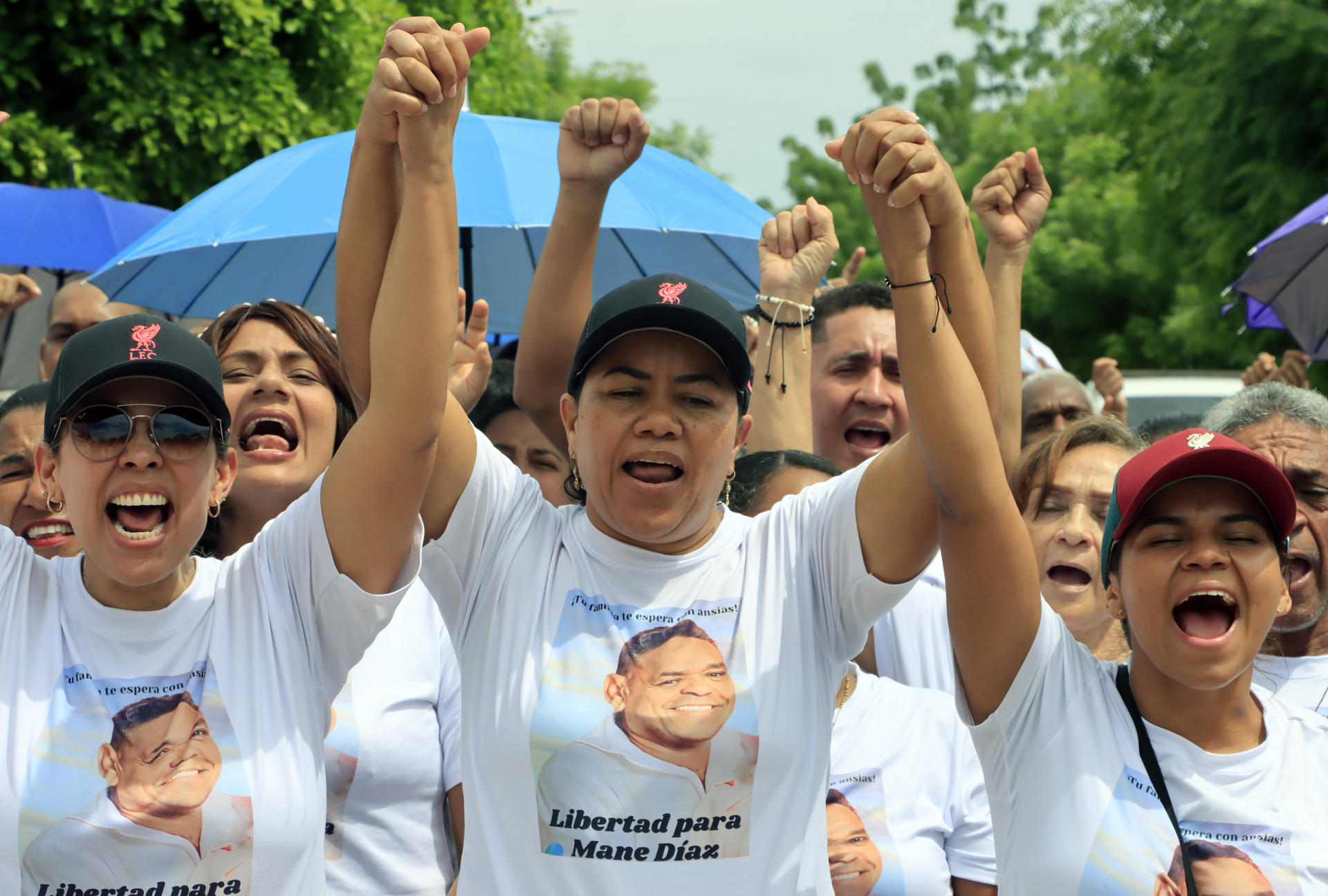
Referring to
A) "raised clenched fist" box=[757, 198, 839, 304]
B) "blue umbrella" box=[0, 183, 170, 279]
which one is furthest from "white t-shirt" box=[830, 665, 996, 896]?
"blue umbrella" box=[0, 183, 170, 279]

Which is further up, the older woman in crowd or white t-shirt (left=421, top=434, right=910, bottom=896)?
the older woman in crowd

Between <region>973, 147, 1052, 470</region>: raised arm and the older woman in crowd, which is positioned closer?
<region>973, 147, 1052, 470</region>: raised arm

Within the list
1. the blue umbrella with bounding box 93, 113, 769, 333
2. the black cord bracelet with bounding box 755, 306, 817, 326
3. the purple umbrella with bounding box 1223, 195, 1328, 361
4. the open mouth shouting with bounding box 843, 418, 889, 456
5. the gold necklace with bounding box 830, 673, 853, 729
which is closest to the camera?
the gold necklace with bounding box 830, 673, 853, 729

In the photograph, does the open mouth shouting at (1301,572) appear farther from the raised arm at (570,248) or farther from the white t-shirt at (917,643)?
the raised arm at (570,248)

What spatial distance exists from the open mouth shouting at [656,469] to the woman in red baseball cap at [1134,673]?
481 millimetres

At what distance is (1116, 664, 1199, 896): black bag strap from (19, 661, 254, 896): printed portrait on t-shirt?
63.2 inches

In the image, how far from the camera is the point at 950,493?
7.73 ft

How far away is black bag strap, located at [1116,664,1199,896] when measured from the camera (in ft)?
7.97

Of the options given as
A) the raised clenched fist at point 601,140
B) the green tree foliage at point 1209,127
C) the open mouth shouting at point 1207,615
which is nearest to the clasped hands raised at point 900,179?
the raised clenched fist at point 601,140

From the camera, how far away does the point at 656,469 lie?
8.65ft

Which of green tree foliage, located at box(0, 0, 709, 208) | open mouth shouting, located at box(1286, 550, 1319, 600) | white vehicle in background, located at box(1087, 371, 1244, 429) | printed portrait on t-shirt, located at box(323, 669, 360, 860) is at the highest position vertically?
green tree foliage, located at box(0, 0, 709, 208)

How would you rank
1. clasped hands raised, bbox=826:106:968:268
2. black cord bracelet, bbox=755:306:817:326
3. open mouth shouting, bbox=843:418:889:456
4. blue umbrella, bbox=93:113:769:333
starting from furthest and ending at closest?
open mouth shouting, bbox=843:418:889:456, blue umbrella, bbox=93:113:769:333, black cord bracelet, bbox=755:306:817:326, clasped hands raised, bbox=826:106:968:268

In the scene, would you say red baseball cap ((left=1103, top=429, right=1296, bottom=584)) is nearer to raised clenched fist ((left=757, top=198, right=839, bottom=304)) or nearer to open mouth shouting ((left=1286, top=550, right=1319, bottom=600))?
open mouth shouting ((left=1286, top=550, right=1319, bottom=600))

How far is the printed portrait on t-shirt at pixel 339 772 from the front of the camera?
3027 millimetres
